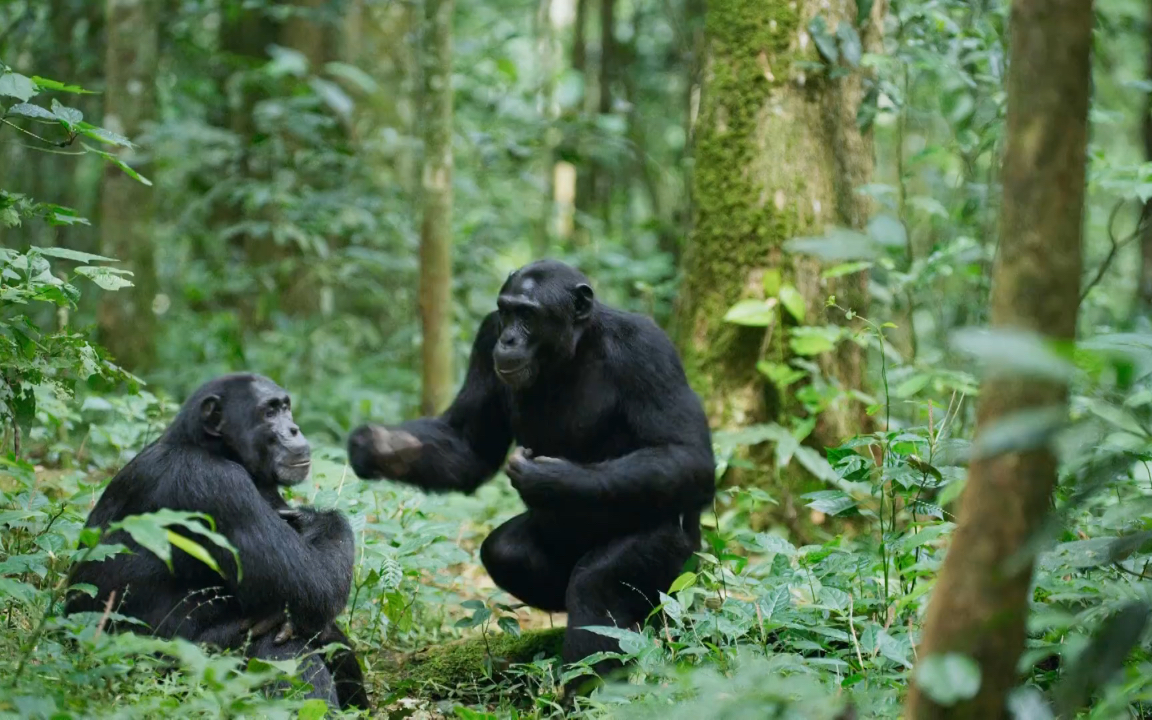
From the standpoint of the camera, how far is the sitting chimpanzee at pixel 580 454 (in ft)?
16.8

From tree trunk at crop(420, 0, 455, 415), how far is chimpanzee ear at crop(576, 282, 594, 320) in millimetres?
3057

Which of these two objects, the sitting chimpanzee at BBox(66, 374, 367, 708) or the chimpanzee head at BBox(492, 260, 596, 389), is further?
the chimpanzee head at BBox(492, 260, 596, 389)

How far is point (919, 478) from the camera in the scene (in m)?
4.60

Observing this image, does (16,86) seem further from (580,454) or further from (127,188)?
(127,188)

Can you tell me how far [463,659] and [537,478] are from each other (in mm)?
1079

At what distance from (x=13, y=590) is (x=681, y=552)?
2.95 meters

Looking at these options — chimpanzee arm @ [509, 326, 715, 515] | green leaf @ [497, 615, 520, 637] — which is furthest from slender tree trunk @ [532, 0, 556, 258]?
green leaf @ [497, 615, 520, 637]

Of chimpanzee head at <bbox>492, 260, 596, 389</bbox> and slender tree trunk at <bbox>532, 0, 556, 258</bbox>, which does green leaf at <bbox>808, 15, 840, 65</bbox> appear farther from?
slender tree trunk at <bbox>532, 0, 556, 258</bbox>

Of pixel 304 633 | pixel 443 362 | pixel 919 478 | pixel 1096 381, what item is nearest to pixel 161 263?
pixel 443 362

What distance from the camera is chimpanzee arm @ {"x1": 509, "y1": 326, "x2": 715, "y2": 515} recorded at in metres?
5.10

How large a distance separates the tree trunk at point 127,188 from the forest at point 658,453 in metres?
0.03

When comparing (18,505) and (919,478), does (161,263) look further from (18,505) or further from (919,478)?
(919,478)

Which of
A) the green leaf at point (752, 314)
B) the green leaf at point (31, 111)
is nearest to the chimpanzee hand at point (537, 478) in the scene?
the green leaf at point (752, 314)

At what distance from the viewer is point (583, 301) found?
18.0 feet
